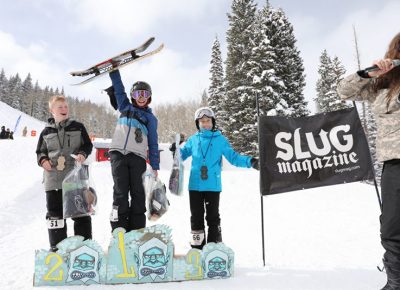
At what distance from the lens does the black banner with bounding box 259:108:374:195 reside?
4.06 meters

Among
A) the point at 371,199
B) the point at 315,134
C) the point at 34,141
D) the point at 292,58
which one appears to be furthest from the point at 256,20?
the point at 315,134

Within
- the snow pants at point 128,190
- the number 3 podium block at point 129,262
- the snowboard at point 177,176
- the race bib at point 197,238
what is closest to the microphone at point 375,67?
the number 3 podium block at point 129,262

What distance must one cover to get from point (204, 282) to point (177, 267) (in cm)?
32

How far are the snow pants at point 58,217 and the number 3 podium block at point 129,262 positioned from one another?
568mm

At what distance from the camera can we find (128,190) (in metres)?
3.60

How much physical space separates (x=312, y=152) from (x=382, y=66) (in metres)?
1.74

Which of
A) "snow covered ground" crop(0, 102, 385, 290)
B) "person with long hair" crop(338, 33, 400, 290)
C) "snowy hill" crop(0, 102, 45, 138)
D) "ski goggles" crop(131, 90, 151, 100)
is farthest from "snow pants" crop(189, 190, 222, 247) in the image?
"snowy hill" crop(0, 102, 45, 138)

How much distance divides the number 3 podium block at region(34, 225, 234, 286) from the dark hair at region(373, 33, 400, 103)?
2.19 metres

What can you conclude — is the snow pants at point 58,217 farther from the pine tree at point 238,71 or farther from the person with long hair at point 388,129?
the pine tree at point 238,71

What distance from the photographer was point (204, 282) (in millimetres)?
3238

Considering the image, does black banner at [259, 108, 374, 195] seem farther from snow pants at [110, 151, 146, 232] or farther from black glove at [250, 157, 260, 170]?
snow pants at [110, 151, 146, 232]

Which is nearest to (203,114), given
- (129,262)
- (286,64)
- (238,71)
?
(129,262)

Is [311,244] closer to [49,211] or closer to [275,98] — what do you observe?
[49,211]

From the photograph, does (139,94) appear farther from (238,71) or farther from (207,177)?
(238,71)
